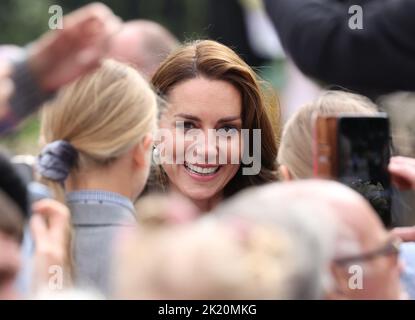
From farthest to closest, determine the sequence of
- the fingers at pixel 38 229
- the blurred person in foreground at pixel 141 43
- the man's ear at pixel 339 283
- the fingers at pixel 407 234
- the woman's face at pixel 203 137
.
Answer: the blurred person in foreground at pixel 141 43, the woman's face at pixel 203 137, the fingers at pixel 407 234, the fingers at pixel 38 229, the man's ear at pixel 339 283

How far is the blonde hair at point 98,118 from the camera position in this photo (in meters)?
2.53

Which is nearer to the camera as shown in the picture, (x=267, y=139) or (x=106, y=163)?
(x=106, y=163)

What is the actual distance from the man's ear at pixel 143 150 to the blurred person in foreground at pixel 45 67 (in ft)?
2.62

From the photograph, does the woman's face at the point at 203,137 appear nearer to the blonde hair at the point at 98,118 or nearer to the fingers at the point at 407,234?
the blonde hair at the point at 98,118

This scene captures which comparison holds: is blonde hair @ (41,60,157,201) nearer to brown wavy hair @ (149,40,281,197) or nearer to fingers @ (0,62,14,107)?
brown wavy hair @ (149,40,281,197)

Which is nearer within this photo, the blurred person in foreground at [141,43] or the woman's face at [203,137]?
the woman's face at [203,137]

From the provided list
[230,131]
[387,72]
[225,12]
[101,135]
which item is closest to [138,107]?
[101,135]

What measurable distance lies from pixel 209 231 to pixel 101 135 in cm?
116

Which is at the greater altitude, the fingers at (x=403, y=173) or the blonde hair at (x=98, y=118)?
the blonde hair at (x=98, y=118)

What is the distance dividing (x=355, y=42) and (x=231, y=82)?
0.66 meters

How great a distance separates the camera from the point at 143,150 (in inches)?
103

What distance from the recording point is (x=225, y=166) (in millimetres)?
2969

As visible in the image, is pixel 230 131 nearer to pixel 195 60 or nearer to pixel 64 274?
pixel 195 60

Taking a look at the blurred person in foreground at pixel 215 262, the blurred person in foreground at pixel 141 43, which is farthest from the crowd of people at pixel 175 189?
the blurred person in foreground at pixel 141 43
